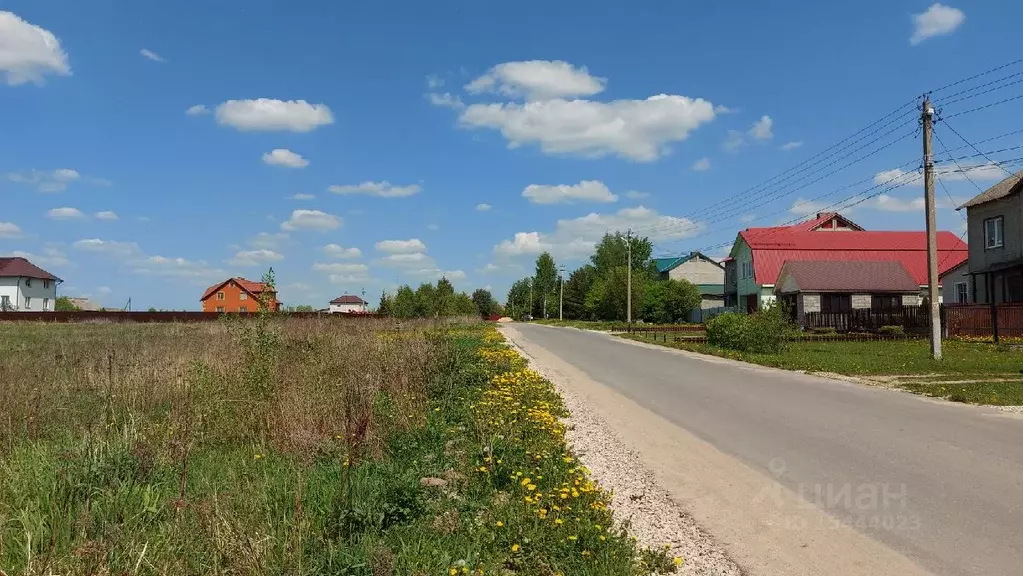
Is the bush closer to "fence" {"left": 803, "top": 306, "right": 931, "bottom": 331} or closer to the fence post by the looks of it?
the fence post

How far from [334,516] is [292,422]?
124 inches

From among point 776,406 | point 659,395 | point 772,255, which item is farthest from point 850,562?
point 772,255

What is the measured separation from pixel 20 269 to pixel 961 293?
92.3 m

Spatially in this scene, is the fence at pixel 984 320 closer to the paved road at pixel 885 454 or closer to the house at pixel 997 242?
the house at pixel 997 242

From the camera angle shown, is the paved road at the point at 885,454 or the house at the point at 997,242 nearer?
the paved road at the point at 885,454

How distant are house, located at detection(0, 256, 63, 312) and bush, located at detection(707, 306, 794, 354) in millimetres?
80758

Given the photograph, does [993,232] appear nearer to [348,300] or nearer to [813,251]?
[813,251]

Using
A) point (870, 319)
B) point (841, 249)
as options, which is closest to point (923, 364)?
point (870, 319)

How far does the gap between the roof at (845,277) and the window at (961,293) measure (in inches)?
187

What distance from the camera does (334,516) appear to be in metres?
4.76

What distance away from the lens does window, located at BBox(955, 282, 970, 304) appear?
3822cm

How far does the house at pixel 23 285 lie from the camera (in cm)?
7600

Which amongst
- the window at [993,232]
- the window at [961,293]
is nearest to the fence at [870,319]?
the window at [993,232]

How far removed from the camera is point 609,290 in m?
74.3
